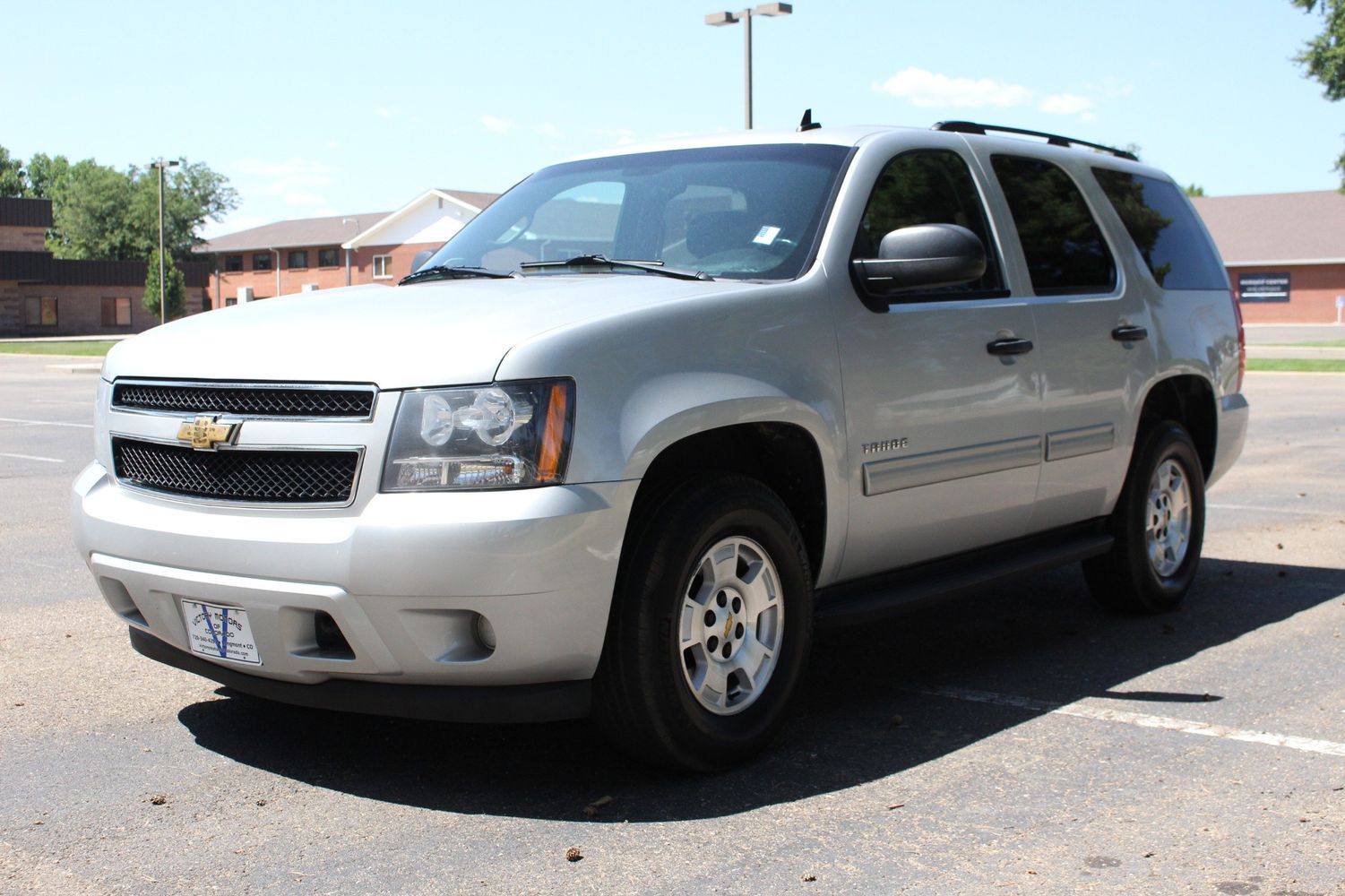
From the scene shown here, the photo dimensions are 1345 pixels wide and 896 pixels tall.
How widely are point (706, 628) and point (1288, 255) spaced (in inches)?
2888

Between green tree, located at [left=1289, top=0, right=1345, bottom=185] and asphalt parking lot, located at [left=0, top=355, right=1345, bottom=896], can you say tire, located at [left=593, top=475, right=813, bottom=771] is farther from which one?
green tree, located at [left=1289, top=0, right=1345, bottom=185]

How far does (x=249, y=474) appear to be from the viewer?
13.4 ft

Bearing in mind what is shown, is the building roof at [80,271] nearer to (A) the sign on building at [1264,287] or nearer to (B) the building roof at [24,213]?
(B) the building roof at [24,213]

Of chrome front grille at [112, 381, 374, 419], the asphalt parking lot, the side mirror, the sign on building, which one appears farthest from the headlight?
the sign on building

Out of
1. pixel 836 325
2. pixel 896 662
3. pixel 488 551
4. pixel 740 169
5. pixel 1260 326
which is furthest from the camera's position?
pixel 1260 326

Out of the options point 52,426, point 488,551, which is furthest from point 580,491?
point 52,426

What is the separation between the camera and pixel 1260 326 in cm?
6644

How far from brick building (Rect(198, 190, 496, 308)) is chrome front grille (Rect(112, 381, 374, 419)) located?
6512cm

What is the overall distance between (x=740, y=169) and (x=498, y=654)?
219 centimetres

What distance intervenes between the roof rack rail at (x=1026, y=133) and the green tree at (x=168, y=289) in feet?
226

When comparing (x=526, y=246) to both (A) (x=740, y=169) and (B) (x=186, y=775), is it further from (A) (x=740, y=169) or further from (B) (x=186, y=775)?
(B) (x=186, y=775)

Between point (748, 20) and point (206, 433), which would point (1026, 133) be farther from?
point (748, 20)

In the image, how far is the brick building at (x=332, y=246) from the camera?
243 ft

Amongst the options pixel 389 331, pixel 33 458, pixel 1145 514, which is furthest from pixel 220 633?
pixel 33 458
